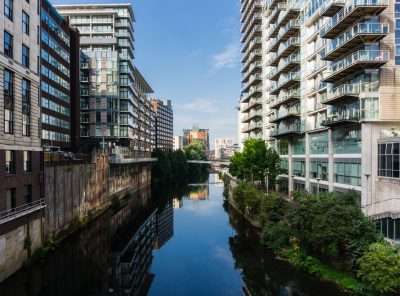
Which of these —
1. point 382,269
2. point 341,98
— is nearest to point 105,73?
point 341,98

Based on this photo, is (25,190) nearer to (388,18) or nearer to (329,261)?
(329,261)

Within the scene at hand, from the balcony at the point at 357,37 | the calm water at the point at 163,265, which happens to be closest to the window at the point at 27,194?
the calm water at the point at 163,265

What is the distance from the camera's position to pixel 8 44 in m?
26.3

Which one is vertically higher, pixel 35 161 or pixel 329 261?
pixel 35 161

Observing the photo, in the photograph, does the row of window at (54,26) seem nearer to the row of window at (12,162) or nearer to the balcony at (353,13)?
the row of window at (12,162)

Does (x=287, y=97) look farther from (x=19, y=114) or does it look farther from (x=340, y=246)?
(x=19, y=114)

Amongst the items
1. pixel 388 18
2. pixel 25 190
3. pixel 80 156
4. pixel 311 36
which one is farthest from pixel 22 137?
pixel 311 36

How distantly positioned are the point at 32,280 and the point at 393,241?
26.2 metres

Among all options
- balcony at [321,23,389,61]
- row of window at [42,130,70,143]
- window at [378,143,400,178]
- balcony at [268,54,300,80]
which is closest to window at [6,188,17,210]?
window at [378,143,400,178]

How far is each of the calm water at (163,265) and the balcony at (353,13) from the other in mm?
23982

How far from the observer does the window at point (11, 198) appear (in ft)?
84.3

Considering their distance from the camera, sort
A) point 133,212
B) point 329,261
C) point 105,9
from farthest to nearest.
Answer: point 105,9
point 133,212
point 329,261

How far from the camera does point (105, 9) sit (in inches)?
3191

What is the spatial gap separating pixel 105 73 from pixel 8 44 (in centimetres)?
4881
